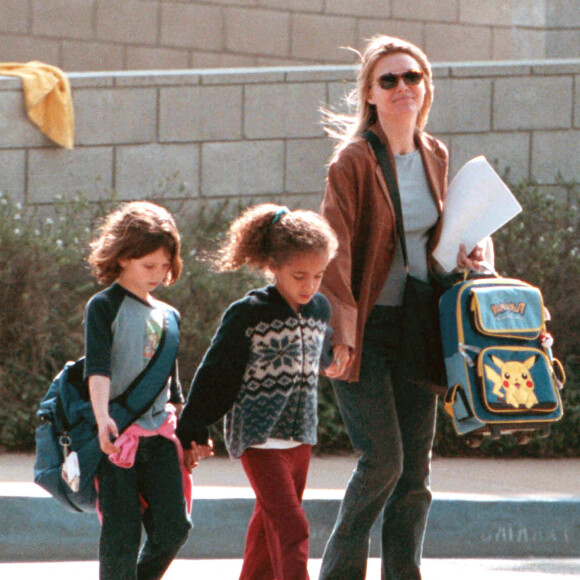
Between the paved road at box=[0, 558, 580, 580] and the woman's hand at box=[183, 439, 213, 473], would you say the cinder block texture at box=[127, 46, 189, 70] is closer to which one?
the paved road at box=[0, 558, 580, 580]

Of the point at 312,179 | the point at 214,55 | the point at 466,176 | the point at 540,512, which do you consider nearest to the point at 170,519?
the point at 466,176

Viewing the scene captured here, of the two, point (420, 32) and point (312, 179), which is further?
point (420, 32)

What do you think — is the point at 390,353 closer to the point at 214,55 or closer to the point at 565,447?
the point at 565,447

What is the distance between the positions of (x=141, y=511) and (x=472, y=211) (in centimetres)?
140

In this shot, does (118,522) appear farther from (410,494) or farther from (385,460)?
(410,494)

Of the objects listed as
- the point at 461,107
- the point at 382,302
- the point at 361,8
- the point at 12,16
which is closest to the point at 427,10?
the point at 361,8

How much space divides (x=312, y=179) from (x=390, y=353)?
5.40 m

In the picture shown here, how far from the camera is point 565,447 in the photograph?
25.9 ft

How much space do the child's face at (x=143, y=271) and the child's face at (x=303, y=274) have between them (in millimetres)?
355

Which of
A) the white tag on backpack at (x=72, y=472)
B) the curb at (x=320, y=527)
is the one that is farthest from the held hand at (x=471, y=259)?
the curb at (x=320, y=527)

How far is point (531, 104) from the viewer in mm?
9797

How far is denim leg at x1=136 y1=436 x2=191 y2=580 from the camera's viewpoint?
12.7ft

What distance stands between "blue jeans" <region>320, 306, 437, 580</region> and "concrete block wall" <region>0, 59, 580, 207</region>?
507cm

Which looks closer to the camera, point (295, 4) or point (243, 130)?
point (243, 130)
